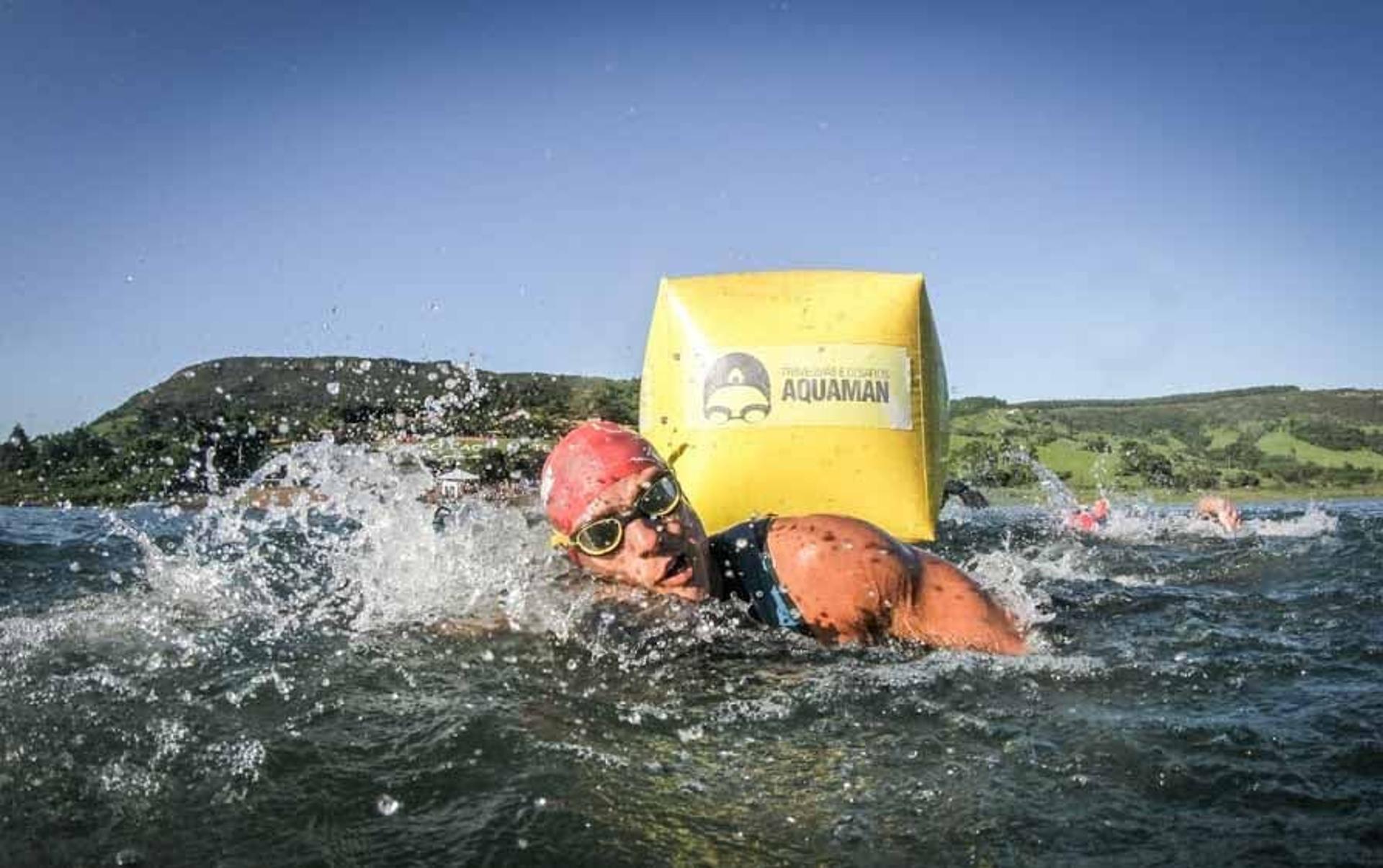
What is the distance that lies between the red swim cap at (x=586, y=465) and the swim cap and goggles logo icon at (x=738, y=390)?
9.94 feet

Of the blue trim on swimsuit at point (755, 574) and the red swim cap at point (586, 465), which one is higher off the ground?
the red swim cap at point (586, 465)

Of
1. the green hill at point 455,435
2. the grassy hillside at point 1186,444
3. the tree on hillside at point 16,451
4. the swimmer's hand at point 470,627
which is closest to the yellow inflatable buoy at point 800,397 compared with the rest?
the green hill at point 455,435

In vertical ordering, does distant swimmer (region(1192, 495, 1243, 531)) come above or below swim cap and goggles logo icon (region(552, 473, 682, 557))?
below

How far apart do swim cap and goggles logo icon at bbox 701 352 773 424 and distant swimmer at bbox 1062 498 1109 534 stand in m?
7.05

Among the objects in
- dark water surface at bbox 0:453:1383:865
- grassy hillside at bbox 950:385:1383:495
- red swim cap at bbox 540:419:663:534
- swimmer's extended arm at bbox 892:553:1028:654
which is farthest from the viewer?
grassy hillside at bbox 950:385:1383:495

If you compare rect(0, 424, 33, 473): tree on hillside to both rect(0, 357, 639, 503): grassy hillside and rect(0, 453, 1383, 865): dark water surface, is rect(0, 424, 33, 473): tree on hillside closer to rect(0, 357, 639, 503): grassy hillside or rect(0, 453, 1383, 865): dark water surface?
rect(0, 357, 639, 503): grassy hillside

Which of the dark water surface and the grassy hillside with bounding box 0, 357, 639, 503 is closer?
the dark water surface

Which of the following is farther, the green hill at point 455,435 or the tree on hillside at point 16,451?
the tree on hillside at point 16,451

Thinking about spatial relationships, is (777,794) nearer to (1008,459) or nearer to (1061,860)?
(1061,860)

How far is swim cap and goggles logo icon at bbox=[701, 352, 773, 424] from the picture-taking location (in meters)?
7.25

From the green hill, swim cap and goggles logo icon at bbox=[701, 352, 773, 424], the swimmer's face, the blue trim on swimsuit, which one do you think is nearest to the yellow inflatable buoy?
swim cap and goggles logo icon at bbox=[701, 352, 773, 424]

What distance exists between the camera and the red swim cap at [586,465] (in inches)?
159

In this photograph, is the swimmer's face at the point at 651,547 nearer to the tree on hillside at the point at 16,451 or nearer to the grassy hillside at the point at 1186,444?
the tree on hillside at the point at 16,451

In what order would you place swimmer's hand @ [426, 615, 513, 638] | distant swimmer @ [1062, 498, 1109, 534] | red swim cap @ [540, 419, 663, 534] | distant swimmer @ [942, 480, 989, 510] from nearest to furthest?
1. red swim cap @ [540, 419, 663, 534]
2. swimmer's hand @ [426, 615, 513, 638]
3. distant swimmer @ [942, 480, 989, 510]
4. distant swimmer @ [1062, 498, 1109, 534]
